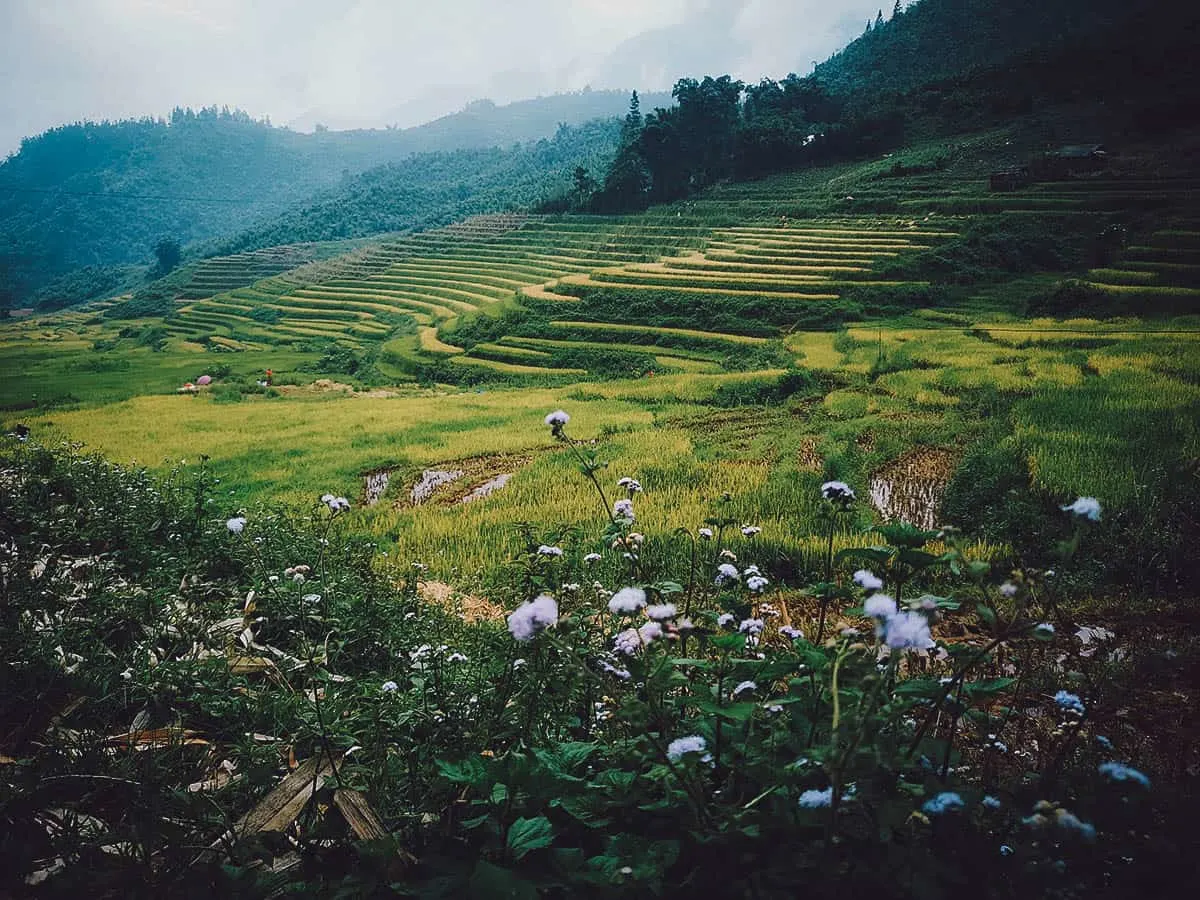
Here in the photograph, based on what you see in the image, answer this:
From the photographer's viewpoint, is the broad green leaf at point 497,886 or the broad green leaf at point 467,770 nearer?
the broad green leaf at point 497,886

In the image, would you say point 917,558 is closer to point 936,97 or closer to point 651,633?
point 651,633

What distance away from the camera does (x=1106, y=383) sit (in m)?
8.52

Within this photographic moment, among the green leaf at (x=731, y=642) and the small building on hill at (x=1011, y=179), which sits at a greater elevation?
the small building on hill at (x=1011, y=179)

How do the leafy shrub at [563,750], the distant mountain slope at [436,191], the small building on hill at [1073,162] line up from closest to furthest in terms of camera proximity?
the leafy shrub at [563,750]
the small building on hill at [1073,162]
the distant mountain slope at [436,191]

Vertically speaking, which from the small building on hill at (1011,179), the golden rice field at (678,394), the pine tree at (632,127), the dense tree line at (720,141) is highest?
the pine tree at (632,127)

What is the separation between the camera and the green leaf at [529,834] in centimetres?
135

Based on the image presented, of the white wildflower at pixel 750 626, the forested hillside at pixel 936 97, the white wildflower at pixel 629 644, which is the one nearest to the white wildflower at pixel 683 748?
the white wildflower at pixel 629 644

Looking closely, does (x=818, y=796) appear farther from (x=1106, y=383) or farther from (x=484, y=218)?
(x=484, y=218)

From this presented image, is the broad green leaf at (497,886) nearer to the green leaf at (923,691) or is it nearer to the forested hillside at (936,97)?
the green leaf at (923,691)

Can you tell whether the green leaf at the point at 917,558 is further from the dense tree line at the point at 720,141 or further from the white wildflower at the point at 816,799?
the dense tree line at the point at 720,141

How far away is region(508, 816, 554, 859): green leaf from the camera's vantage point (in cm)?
135

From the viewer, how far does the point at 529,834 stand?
54.1 inches

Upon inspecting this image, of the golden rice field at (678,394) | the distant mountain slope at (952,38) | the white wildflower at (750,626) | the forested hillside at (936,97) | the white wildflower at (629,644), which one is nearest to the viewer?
the white wildflower at (629,644)

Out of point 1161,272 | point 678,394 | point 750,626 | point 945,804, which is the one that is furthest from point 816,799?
point 1161,272
